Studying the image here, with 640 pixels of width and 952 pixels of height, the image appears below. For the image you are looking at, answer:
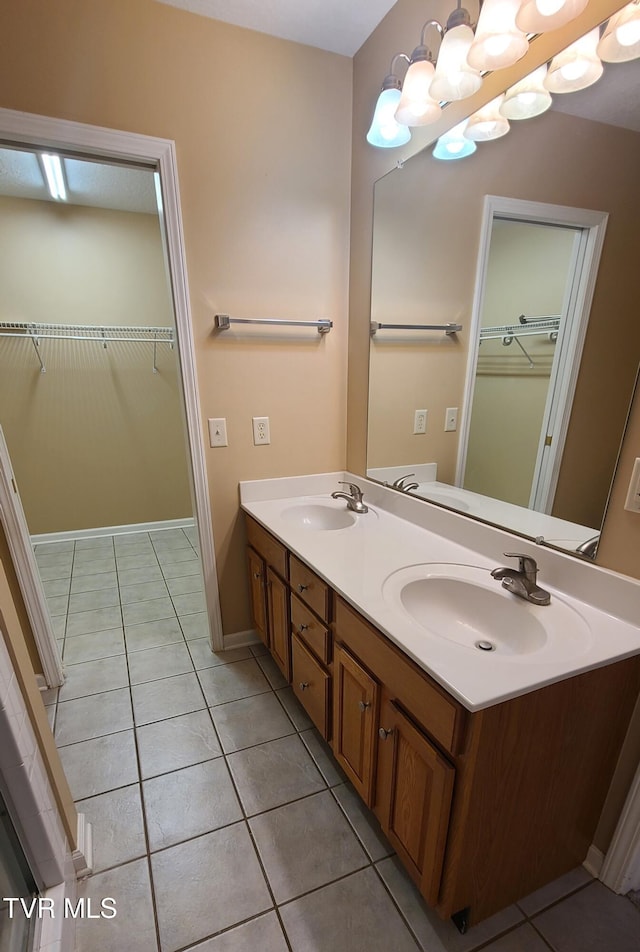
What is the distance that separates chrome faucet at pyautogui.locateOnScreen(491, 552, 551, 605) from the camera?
104cm

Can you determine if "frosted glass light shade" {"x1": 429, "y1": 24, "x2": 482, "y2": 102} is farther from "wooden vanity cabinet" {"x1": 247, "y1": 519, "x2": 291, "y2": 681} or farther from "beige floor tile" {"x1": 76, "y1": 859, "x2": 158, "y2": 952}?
"beige floor tile" {"x1": 76, "y1": 859, "x2": 158, "y2": 952}

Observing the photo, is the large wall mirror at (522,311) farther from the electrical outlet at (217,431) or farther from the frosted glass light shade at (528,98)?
the electrical outlet at (217,431)

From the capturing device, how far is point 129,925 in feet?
3.45

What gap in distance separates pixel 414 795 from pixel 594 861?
2.16ft

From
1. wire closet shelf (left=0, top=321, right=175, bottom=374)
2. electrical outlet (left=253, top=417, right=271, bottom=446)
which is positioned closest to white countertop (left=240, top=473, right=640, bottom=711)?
electrical outlet (left=253, top=417, right=271, bottom=446)

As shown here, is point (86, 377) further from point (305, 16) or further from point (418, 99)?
point (418, 99)

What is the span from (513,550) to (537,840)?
0.71 meters

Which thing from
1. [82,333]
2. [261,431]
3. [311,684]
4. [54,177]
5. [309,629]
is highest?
[54,177]

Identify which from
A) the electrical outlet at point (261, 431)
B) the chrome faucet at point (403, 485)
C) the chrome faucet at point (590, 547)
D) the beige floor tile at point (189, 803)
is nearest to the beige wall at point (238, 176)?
the electrical outlet at point (261, 431)

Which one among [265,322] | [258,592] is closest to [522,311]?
[265,322]

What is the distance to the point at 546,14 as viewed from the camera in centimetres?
89

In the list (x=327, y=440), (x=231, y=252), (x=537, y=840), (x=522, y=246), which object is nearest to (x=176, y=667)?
(x=327, y=440)

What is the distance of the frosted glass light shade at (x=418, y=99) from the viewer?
4.06ft

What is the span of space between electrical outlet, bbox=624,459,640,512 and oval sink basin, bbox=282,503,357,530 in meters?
1.04
